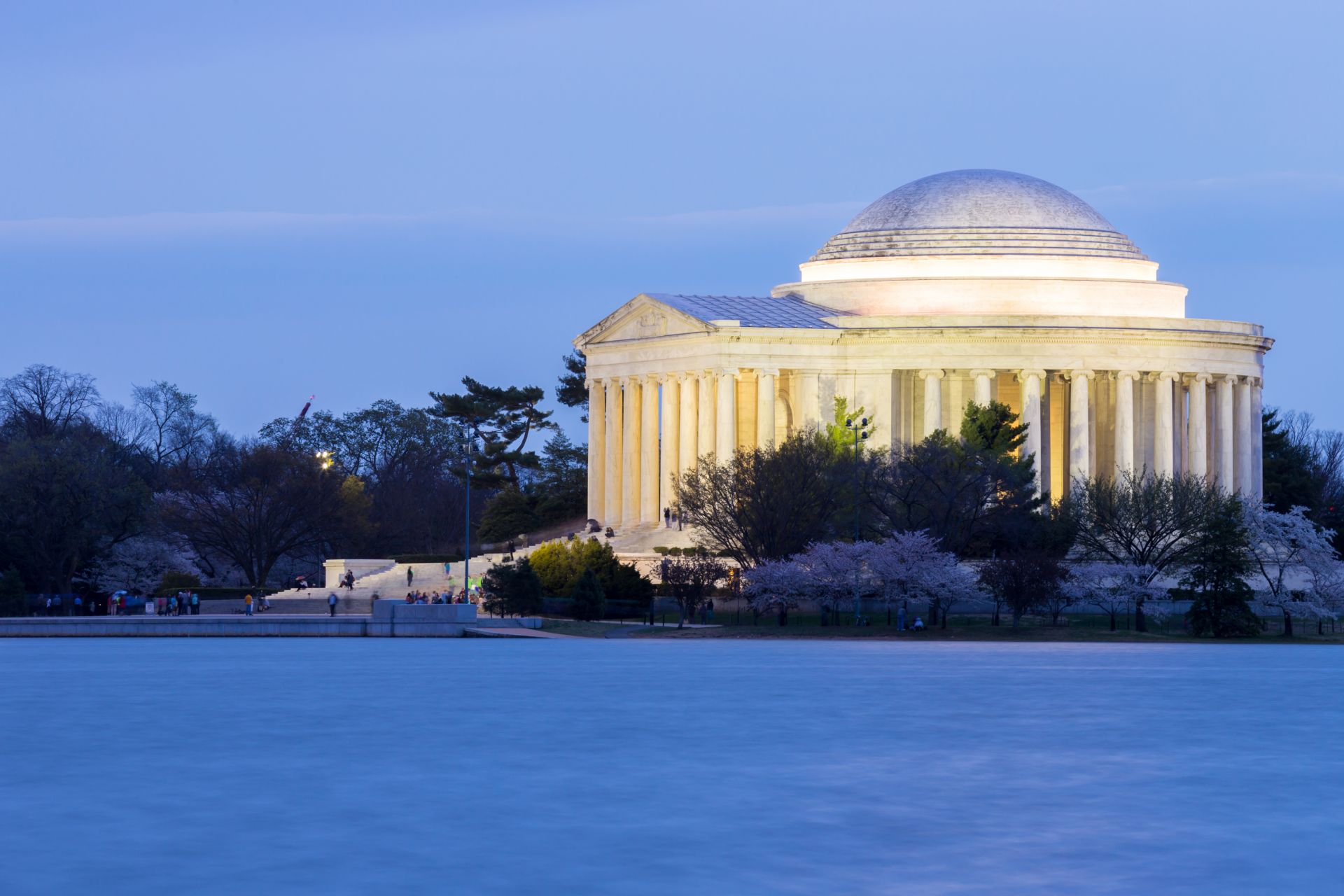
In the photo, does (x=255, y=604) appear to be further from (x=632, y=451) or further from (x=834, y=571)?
Answer: (x=834, y=571)

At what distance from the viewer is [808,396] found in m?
124

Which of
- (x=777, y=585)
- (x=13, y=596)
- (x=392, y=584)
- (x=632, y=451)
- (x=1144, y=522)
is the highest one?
(x=632, y=451)

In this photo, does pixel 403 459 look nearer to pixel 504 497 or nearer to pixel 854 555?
pixel 504 497

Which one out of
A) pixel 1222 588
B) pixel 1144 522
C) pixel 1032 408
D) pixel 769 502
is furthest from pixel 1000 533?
pixel 1032 408

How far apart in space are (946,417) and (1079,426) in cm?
696

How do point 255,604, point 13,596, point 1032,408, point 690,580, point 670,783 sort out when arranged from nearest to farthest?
1. point 670,783
2. point 690,580
3. point 13,596
4. point 255,604
5. point 1032,408

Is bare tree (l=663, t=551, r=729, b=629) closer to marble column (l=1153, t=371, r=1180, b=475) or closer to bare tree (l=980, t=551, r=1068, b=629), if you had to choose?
bare tree (l=980, t=551, r=1068, b=629)

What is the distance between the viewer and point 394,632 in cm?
9238

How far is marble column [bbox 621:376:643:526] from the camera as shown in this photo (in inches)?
5054

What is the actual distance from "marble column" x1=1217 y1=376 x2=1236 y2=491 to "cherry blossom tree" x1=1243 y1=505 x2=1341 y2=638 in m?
15.5

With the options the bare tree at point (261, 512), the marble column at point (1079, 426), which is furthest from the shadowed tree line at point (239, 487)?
the marble column at point (1079, 426)

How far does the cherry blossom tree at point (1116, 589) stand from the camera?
9556cm

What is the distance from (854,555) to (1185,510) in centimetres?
2024

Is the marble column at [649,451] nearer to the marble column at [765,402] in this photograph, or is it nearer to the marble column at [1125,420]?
the marble column at [765,402]
